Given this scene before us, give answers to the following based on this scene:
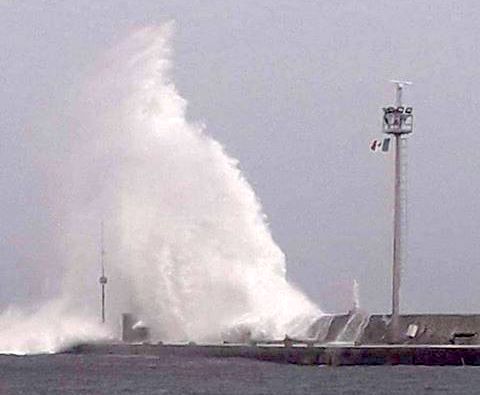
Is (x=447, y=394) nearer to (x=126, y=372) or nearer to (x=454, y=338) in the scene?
(x=454, y=338)

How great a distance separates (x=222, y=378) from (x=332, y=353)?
476 centimetres

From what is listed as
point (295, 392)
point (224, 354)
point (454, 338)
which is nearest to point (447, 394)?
point (295, 392)

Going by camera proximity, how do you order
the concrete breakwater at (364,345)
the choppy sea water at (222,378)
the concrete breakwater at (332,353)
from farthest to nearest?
1. the concrete breakwater at (364,345)
2. the concrete breakwater at (332,353)
3. the choppy sea water at (222,378)

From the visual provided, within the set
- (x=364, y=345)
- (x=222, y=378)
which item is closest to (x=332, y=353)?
(x=364, y=345)

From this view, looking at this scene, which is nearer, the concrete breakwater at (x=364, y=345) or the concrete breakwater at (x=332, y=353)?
the concrete breakwater at (x=332, y=353)

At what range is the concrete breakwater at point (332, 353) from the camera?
84062 millimetres

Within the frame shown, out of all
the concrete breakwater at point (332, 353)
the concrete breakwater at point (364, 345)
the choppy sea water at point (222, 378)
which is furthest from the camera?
the concrete breakwater at point (364, 345)

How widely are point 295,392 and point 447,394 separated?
16.1 ft

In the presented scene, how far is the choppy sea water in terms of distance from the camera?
78.4 metres

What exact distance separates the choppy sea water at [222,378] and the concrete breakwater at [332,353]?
49 centimetres

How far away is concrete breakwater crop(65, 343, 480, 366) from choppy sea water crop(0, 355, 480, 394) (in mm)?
488

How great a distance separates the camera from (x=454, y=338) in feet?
287

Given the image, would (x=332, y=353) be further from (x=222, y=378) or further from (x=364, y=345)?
(x=222, y=378)

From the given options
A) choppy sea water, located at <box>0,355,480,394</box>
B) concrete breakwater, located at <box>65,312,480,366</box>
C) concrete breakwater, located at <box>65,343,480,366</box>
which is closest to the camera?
choppy sea water, located at <box>0,355,480,394</box>
